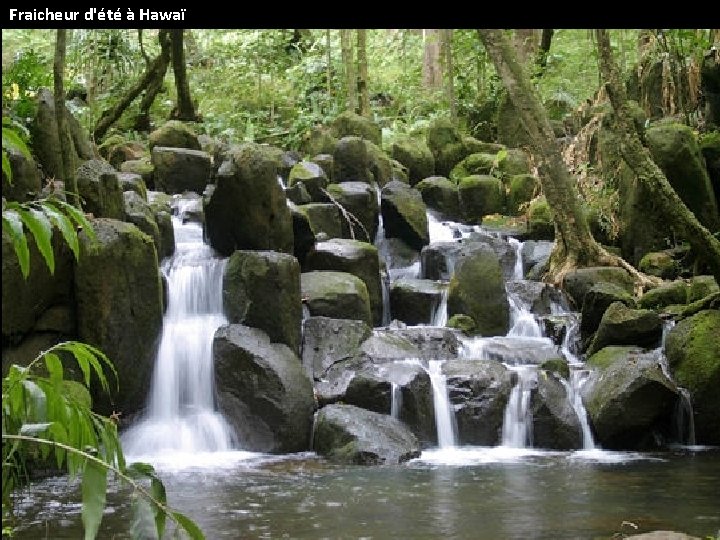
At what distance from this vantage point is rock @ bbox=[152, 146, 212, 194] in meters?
15.6

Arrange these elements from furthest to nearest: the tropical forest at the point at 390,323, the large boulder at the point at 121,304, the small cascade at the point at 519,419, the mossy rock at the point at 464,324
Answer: the mossy rock at the point at 464,324 < the small cascade at the point at 519,419 < the large boulder at the point at 121,304 < the tropical forest at the point at 390,323

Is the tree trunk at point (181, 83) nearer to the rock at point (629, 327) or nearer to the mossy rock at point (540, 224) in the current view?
the mossy rock at point (540, 224)

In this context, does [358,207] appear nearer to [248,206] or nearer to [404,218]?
[404,218]

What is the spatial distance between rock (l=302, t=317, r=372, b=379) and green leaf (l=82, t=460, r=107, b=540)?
9.22 meters

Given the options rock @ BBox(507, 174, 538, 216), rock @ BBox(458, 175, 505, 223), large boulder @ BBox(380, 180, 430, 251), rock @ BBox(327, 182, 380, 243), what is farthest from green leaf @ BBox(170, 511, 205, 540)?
rock @ BBox(507, 174, 538, 216)

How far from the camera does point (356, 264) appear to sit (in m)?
12.6

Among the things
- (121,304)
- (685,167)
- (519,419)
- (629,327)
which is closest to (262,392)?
(121,304)

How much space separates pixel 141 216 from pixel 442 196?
7177mm

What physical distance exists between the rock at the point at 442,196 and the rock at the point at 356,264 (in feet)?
15.2

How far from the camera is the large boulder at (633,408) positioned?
31.6ft

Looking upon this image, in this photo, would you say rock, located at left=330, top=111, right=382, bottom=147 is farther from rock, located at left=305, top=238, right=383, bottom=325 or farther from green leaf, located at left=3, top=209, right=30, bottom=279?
green leaf, located at left=3, top=209, right=30, bottom=279

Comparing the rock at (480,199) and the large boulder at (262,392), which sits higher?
the rock at (480,199)

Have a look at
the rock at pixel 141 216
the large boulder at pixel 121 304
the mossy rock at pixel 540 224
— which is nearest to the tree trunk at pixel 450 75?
the mossy rock at pixel 540 224

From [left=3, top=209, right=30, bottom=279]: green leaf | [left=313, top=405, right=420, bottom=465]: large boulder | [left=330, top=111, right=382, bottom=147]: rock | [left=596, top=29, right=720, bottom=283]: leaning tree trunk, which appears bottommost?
[left=313, top=405, right=420, bottom=465]: large boulder
